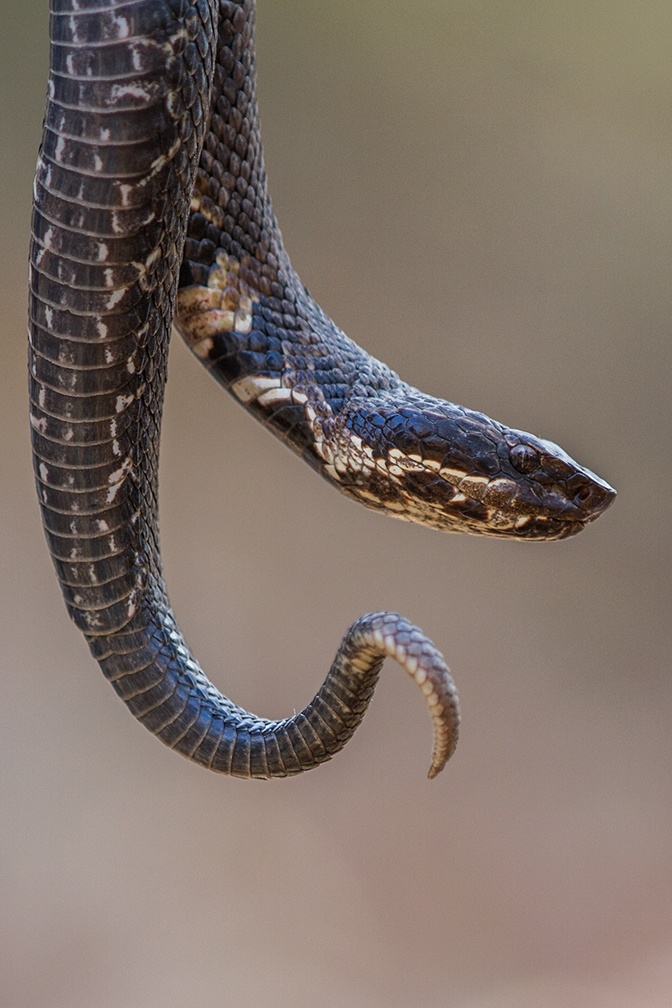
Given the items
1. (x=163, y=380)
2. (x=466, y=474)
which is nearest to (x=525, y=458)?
(x=466, y=474)

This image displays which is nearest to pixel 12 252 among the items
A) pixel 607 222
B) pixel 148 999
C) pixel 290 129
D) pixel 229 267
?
pixel 290 129

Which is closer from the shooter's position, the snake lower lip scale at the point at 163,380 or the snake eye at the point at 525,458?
the snake lower lip scale at the point at 163,380

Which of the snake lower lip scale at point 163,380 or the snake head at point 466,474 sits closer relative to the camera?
the snake lower lip scale at point 163,380

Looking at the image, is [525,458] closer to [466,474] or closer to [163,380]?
[466,474]
